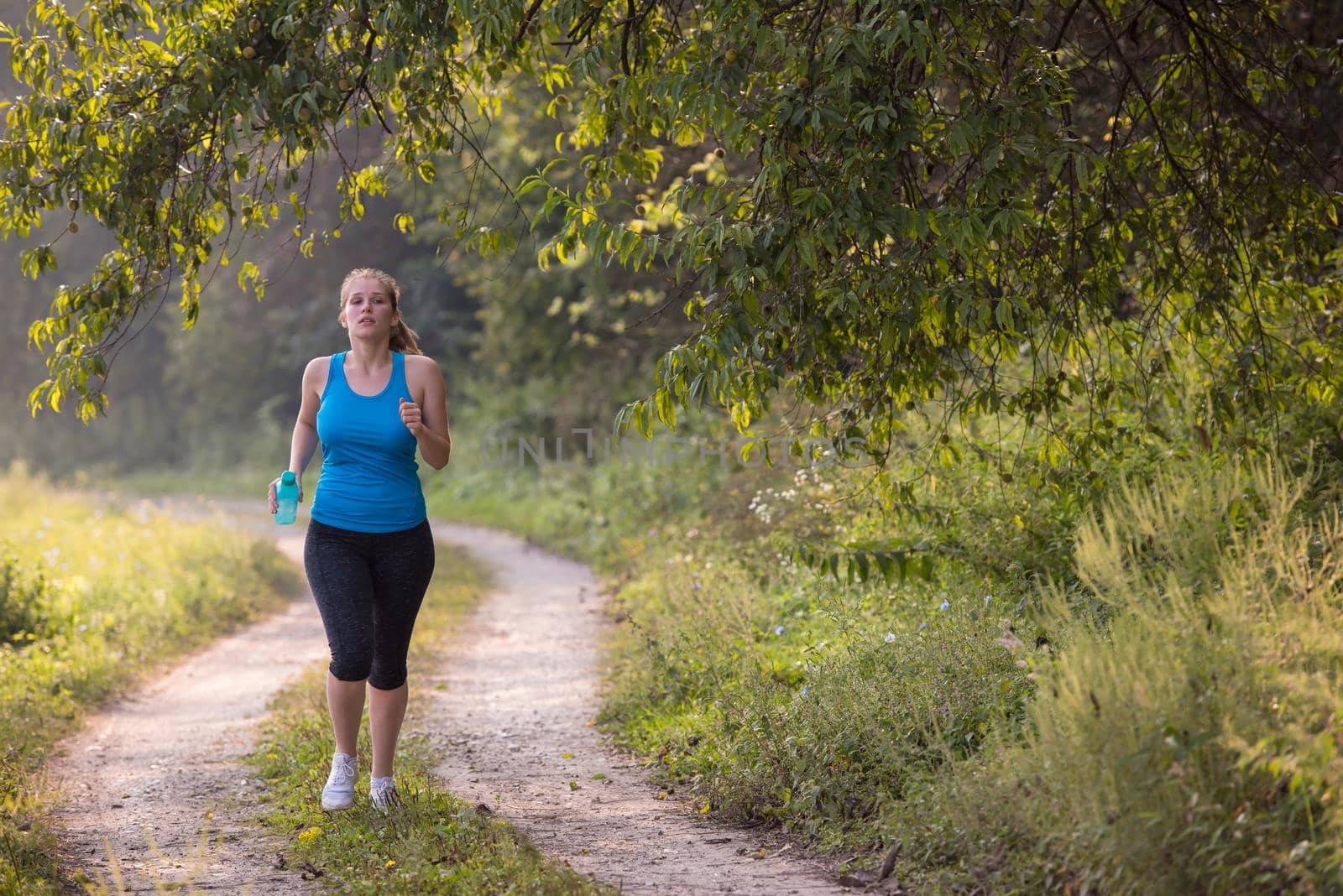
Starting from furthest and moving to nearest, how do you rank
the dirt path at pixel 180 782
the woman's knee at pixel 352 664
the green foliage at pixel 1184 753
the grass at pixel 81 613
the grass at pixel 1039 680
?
the grass at pixel 81 613 → the woman's knee at pixel 352 664 → the dirt path at pixel 180 782 → the grass at pixel 1039 680 → the green foliage at pixel 1184 753

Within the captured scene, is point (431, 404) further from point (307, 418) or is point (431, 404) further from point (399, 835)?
point (399, 835)

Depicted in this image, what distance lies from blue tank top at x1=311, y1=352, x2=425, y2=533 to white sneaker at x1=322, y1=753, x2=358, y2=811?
3.49 ft

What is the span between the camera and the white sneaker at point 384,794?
5375 mm

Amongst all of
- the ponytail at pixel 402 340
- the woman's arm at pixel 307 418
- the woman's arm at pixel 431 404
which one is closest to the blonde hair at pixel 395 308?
the ponytail at pixel 402 340

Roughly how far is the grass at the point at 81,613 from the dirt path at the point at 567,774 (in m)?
2.00

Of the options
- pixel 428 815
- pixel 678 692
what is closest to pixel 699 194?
pixel 428 815

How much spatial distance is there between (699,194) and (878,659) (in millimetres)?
2389

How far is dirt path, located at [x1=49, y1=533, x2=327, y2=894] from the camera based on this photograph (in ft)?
16.4

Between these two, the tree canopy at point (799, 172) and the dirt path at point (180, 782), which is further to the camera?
the dirt path at point (180, 782)

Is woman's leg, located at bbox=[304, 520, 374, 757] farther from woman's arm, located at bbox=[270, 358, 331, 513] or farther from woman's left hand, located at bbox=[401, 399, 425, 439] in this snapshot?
woman's left hand, located at bbox=[401, 399, 425, 439]

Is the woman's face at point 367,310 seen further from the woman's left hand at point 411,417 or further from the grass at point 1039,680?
the grass at point 1039,680

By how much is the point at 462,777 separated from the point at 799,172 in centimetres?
357

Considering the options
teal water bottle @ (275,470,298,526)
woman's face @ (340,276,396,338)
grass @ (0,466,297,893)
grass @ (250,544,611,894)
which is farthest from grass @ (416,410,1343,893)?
grass @ (0,466,297,893)

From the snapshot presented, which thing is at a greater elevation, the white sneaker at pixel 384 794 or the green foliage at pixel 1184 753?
the green foliage at pixel 1184 753
